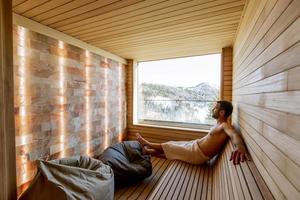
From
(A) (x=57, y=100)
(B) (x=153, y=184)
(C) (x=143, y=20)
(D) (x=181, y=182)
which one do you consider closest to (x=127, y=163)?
(B) (x=153, y=184)

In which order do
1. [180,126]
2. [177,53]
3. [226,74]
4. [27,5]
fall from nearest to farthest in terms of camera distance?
1. [27,5]
2. [226,74]
3. [177,53]
4. [180,126]

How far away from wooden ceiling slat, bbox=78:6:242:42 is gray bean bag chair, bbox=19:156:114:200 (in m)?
1.91

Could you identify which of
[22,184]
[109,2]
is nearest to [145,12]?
[109,2]

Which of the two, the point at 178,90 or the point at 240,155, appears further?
the point at 178,90

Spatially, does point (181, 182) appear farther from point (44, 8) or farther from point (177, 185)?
point (44, 8)

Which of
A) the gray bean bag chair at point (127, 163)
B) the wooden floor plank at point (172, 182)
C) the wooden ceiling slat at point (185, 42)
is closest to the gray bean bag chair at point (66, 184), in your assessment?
the gray bean bag chair at point (127, 163)

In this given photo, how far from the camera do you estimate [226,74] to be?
3098 millimetres

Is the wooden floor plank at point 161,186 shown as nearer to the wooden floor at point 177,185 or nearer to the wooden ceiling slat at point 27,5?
the wooden floor at point 177,185

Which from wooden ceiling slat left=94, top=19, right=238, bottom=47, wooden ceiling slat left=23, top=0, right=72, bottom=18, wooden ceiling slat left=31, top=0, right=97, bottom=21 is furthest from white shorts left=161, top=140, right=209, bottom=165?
wooden ceiling slat left=23, top=0, right=72, bottom=18

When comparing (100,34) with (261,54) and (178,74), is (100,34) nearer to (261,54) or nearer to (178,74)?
(178,74)

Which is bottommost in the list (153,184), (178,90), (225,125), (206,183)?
(153,184)

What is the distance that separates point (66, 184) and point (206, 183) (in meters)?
1.35

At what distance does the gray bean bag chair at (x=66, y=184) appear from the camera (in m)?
1.38

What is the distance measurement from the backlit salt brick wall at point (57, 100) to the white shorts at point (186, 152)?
4.84 feet
